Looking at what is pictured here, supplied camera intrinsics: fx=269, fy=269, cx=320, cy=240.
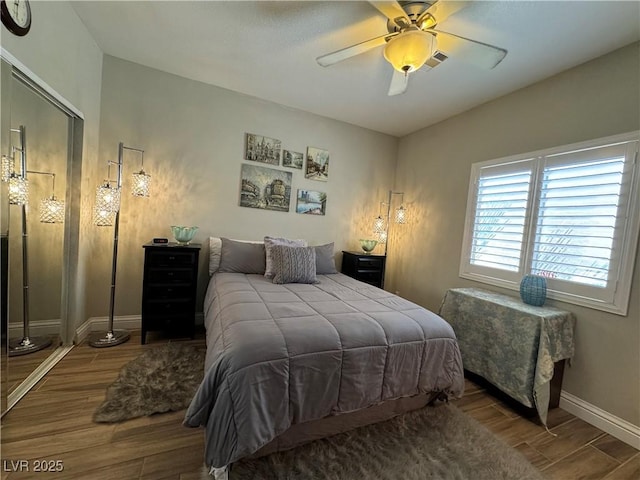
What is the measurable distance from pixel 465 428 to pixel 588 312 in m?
1.28

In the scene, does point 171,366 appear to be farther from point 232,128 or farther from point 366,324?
point 232,128

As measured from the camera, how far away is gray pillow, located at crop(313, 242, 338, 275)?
10.3 feet

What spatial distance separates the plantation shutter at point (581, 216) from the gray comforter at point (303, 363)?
123 centimetres

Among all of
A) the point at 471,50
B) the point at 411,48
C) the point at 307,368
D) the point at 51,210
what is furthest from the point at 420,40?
the point at 51,210

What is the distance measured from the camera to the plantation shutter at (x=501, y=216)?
2.48 meters

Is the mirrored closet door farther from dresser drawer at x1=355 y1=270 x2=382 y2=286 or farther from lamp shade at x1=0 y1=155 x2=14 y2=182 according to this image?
dresser drawer at x1=355 y1=270 x2=382 y2=286

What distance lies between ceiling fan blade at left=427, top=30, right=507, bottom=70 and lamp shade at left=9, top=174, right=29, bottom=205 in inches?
105

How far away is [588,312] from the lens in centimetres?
200

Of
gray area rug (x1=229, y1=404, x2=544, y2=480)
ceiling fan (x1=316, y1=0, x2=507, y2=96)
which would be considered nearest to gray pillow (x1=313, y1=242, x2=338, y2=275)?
gray area rug (x1=229, y1=404, x2=544, y2=480)

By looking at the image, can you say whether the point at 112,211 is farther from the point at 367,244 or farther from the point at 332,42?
the point at 367,244

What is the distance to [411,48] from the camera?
156 cm

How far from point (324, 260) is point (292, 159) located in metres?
1.37

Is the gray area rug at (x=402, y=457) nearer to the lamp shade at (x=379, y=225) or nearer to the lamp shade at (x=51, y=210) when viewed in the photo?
the lamp shade at (x=51, y=210)

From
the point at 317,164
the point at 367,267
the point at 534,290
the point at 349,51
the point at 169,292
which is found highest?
the point at 349,51
